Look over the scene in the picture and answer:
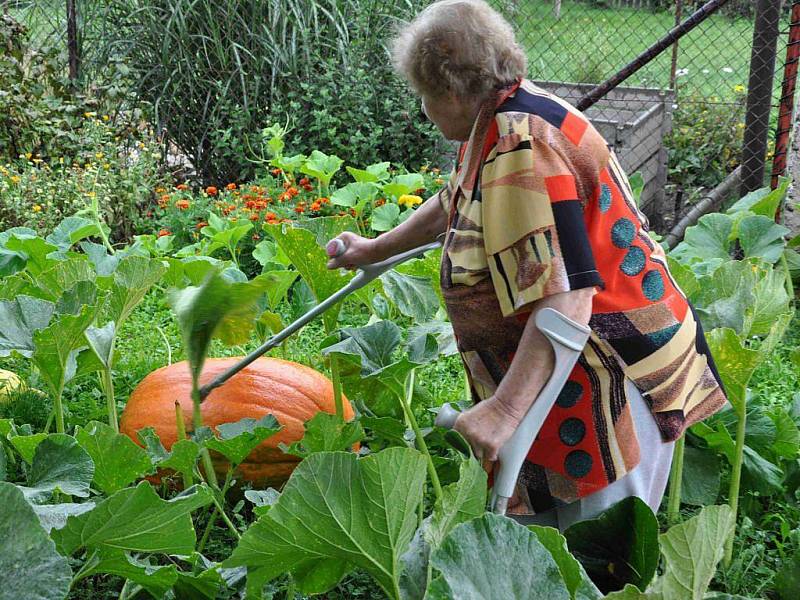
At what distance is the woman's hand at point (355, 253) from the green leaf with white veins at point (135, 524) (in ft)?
3.25

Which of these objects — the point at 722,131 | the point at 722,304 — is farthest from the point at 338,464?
the point at 722,131

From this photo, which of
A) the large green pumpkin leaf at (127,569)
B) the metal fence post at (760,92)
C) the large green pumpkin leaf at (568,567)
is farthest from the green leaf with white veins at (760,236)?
the large green pumpkin leaf at (127,569)

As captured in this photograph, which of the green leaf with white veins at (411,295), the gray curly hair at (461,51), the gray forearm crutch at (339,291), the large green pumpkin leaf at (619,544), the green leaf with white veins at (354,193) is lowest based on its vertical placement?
the green leaf with white veins at (354,193)

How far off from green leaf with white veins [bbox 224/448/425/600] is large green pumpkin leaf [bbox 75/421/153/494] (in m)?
0.47

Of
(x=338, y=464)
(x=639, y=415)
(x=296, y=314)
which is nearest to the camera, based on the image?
(x=338, y=464)

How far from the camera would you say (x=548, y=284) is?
67.6 inches

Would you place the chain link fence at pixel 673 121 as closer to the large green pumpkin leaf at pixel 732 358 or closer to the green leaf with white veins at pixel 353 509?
the large green pumpkin leaf at pixel 732 358

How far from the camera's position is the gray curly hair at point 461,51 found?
1.80m

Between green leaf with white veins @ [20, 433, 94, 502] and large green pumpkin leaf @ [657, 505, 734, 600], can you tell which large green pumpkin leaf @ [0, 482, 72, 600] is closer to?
green leaf with white veins @ [20, 433, 94, 502]

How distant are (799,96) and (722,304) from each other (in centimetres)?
279

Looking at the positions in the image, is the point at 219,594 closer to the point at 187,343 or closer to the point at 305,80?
the point at 187,343

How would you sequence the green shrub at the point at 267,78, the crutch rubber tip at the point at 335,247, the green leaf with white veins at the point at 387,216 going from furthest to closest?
1. the green shrub at the point at 267,78
2. the green leaf with white veins at the point at 387,216
3. the crutch rubber tip at the point at 335,247

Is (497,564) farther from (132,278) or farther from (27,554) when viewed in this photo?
(132,278)

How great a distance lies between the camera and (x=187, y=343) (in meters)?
1.42
